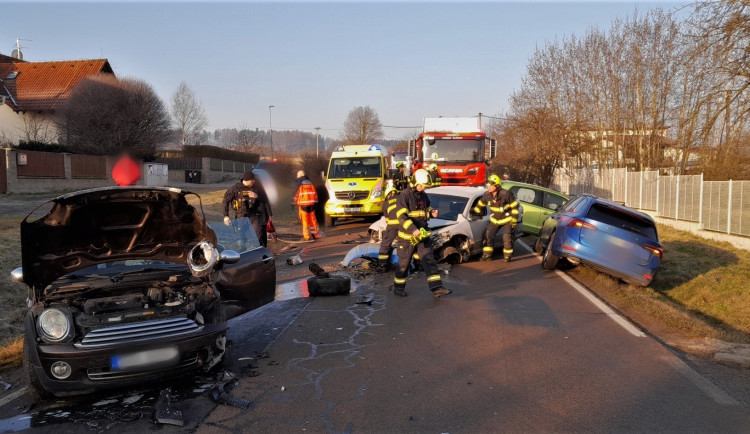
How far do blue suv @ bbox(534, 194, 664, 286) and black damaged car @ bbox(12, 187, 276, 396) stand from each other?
18.7ft

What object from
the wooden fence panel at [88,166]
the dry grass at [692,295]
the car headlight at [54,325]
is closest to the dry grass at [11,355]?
the car headlight at [54,325]

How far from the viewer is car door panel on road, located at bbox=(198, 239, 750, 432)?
14.4ft

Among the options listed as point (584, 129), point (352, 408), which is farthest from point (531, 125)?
point (352, 408)

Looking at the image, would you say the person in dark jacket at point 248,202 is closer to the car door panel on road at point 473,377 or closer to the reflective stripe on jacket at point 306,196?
the reflective stripe on jacket at point 306,196

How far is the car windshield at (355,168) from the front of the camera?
67.9ft

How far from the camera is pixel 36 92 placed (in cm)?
3741

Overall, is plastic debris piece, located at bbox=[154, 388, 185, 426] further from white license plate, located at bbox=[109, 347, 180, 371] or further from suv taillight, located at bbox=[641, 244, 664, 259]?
suv taillight, located at bbox=[641, 244, 664, 259]

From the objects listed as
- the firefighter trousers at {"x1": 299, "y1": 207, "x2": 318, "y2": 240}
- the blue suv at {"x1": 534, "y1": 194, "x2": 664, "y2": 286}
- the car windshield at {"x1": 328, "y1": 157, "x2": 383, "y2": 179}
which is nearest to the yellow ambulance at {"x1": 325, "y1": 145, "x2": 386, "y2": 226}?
the car windshield at {"x1": 328, "y1": 157, "x2": 383, "y2": 179}

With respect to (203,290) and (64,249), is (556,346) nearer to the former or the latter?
(203,290)

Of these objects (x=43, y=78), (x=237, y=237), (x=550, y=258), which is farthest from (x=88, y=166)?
(x=550, y=258)

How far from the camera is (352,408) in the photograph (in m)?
4.60

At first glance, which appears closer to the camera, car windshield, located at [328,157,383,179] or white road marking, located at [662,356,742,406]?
white road marking, located at [662,356,742,406]

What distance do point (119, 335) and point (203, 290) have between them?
895 mm

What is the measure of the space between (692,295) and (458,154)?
39.1ft
